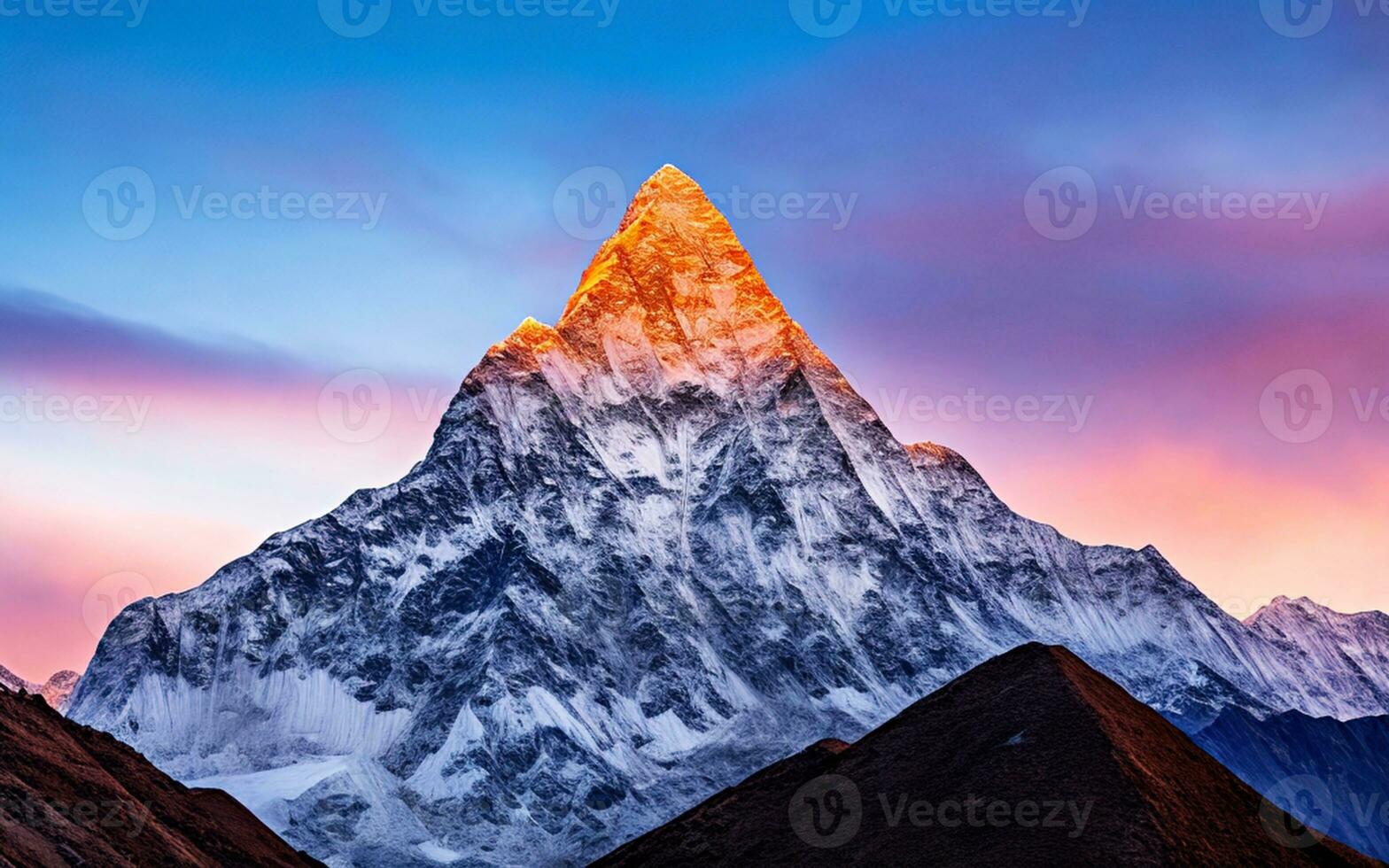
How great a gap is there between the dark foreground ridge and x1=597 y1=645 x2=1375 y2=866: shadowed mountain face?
2646cm

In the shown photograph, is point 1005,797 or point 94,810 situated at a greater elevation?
point 1005,797

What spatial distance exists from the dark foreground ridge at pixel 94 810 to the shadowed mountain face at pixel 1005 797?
26460mm

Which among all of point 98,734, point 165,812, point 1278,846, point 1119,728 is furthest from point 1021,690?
point 98,734

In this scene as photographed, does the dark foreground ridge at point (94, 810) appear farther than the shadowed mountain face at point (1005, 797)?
Yes

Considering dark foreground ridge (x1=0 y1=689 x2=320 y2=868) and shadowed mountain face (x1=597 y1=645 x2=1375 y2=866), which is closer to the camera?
shadowed mountain face (x1=597 y1=645 x2=1375 y2=866)

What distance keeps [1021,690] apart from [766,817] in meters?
14.0

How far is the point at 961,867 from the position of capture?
225 ft

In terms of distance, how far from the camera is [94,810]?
299 ft

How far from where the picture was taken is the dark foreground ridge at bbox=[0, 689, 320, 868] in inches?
3280

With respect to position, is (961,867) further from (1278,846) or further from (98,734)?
(98,734)

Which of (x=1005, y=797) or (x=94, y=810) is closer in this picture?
(x=1005, y=797)

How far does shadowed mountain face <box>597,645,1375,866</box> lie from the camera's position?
226 feet

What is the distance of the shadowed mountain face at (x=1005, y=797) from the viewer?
69.0m

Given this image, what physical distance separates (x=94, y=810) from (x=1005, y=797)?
49.9 meters
